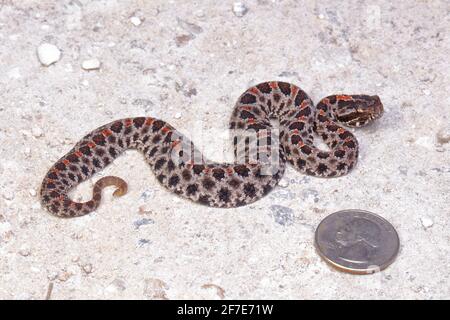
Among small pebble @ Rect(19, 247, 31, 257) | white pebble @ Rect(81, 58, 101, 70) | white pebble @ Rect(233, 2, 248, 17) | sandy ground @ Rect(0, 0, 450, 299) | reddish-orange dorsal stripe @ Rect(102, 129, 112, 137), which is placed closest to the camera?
sandy ground @ Rect(0, 0, 450, 299)

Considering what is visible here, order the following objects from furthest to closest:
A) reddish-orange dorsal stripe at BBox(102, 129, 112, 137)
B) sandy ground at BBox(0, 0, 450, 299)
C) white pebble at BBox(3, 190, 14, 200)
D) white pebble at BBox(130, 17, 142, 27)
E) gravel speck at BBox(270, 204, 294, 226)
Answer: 1. white pebble at BBox(130, 17, 142, 27)
2. reddish-orange dorsal stripe at BBox(102, 129, 112, 137)
3. white pebble at BBox(3, 190, 14, 200)
4. gravel speck at BBox(270, 204, 294, 226)
5. sandy ground at BBox(0, 0, 450, 299)

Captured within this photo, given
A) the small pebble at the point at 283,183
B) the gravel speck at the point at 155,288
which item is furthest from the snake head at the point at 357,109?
the gravel speck at the point at 155,288

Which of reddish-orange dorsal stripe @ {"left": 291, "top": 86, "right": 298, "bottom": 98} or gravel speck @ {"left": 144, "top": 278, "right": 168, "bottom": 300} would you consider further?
reddish-orange dorsal stripe @ {"left": 291, "top": 86, "right": 298, "bottom": 98}

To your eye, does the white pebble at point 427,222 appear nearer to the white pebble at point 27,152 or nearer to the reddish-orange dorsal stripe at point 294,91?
the reddish-orange dorsal stripe at point 294,91

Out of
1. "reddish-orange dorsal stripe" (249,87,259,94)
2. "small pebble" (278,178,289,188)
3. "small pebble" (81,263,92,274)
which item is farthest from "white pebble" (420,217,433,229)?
"small pebble" (81,263,92,274)

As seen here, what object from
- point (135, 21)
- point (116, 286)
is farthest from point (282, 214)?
point (135, 21)

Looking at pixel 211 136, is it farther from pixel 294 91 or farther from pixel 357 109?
pixel 357 109

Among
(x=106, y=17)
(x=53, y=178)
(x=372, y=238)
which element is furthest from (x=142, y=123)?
(x=372, y=238)

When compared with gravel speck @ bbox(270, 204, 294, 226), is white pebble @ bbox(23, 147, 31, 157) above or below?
above

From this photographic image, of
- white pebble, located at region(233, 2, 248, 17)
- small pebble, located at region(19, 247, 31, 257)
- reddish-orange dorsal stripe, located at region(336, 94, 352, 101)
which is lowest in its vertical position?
small pebble, located at region(19, 247, 31, 257)

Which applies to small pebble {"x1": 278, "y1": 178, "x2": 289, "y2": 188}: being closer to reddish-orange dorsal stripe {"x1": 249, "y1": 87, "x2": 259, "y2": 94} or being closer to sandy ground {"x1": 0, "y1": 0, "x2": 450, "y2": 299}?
sandy ground {"x1": 0, "y1": 0, "x2": 450, "y2": 299}
